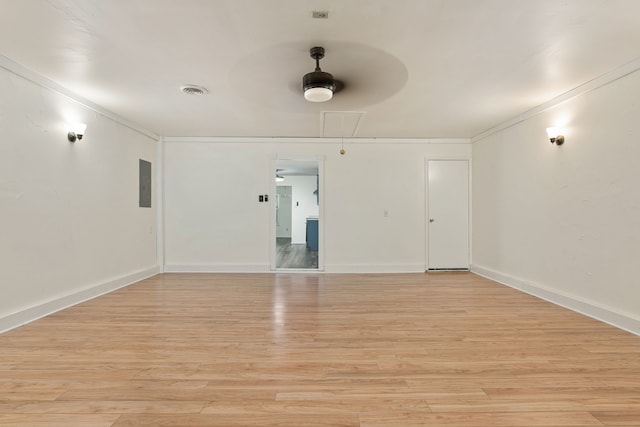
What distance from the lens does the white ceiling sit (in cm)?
208

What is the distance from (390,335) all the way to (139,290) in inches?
143

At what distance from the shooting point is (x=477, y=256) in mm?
5504

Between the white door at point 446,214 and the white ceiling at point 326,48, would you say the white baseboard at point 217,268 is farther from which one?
the white door at point 446,214

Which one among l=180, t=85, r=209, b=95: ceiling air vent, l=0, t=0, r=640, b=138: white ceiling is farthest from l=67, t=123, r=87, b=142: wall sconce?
l=180, t=85, r=209, b=95: ceiling air vent

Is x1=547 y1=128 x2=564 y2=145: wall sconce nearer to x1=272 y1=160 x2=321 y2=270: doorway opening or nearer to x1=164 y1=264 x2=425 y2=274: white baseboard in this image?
x1=164 y1=264 x2=425 y2=274: white baseboard

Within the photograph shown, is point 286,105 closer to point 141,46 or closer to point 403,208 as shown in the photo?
point 141,46

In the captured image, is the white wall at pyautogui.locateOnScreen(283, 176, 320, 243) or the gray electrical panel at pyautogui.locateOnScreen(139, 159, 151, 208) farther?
the white wall at pyautogui.locateOnScreen(283, 176, 320, 243)

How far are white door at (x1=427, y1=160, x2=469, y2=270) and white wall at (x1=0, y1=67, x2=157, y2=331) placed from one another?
5.20 meters

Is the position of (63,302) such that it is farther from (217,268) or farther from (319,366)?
(319,366)

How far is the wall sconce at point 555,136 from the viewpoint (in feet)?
11.8

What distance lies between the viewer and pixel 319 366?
2.15m

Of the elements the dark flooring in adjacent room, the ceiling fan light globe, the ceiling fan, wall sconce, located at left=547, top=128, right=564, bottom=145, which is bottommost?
the dark flooring in adjacent room

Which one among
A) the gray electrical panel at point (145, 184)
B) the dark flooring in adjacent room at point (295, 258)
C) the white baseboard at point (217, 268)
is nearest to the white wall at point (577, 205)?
the dark flooring in adjacent room at point (295, 258)

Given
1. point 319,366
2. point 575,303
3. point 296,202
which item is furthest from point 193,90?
point 296,202
